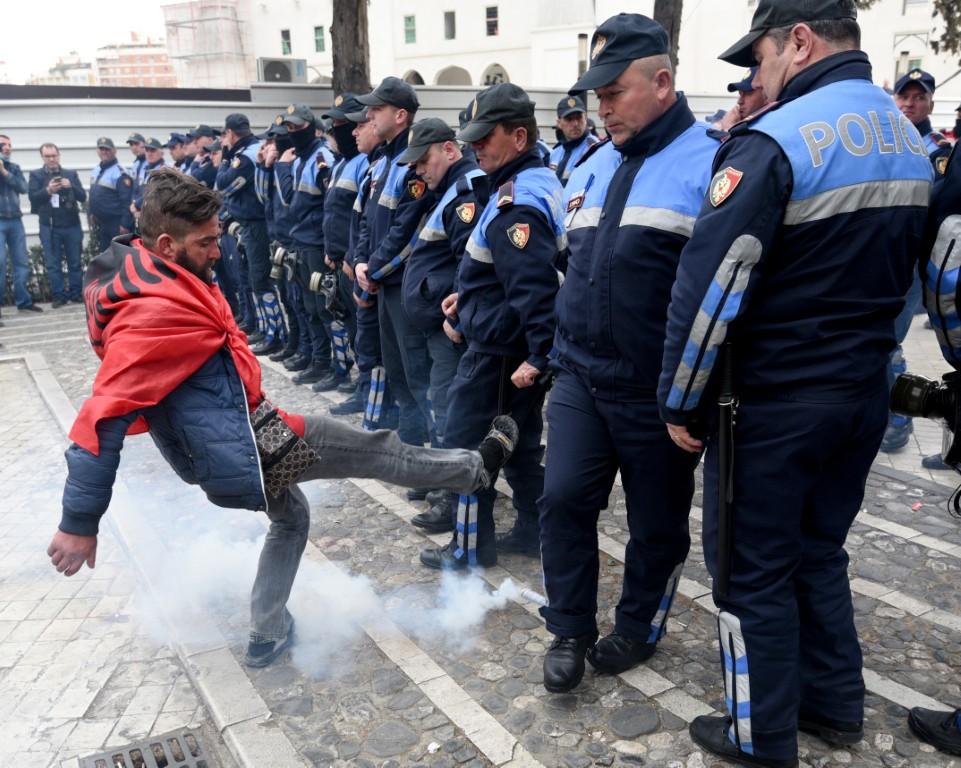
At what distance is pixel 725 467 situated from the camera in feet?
8.93

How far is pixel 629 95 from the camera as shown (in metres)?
3.06

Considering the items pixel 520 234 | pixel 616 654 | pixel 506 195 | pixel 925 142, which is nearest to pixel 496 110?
pixel 506 195

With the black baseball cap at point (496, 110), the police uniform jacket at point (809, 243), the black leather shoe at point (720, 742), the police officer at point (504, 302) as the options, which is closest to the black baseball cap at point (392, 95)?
the police officer at point (504, 302)

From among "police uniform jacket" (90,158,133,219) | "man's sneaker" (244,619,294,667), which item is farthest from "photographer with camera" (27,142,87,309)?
"man's sneaker" (244,619,294,667)

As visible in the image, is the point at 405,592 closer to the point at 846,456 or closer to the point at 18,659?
the point at 18,659

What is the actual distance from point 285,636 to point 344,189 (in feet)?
14.3

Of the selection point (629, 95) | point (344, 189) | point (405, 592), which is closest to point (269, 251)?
point (344, 189)

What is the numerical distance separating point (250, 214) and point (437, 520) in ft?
17.8

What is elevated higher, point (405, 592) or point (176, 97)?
point (176, 97)

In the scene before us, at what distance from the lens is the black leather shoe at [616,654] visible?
3506 millimetres

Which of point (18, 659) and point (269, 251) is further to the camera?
point (269, 251)

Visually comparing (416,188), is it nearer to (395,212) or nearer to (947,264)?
(395,212)

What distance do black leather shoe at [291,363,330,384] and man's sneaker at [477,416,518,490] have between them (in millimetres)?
4669

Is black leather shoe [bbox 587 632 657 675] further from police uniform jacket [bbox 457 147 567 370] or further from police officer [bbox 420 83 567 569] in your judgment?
police uniform jacket [bbox 457 147 567 370]
